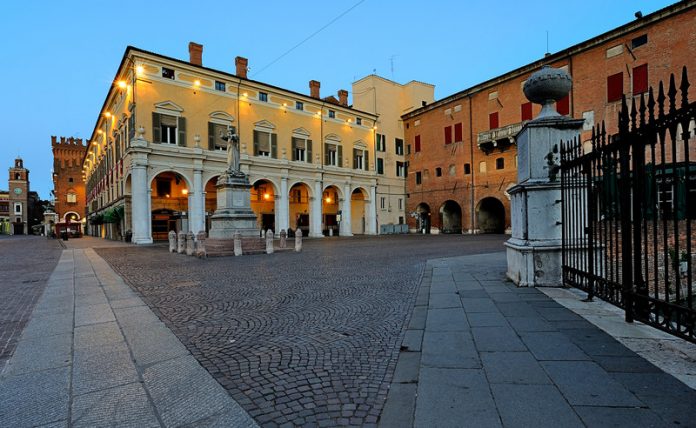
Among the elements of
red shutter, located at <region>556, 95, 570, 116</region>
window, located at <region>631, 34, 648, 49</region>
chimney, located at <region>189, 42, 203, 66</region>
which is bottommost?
red shutter, located at <region>556, 95, 570, 116</region>

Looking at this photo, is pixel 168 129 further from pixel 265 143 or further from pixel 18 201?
pixel 18 201

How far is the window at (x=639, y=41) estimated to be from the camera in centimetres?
2202

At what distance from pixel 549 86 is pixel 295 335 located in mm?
5612

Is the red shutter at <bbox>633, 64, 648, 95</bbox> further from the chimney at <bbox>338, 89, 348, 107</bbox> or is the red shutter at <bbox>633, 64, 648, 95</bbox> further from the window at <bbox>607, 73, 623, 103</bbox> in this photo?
the chimney at <bbox>338, 89, 348, 107</bbox>

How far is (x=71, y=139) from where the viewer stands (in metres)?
67.1

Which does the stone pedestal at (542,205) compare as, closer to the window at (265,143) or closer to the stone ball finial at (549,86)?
the stone ball finial at (549,86)

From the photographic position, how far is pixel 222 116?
27609 mm

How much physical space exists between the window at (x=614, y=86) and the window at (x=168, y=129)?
29.4m

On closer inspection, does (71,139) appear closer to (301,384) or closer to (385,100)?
(385,100)

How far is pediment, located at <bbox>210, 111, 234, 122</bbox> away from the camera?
2717 cm

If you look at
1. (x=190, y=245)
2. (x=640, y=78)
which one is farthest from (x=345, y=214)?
(x=640, y=78)

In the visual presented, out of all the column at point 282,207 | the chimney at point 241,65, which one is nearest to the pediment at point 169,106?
the chimney at point 241,65

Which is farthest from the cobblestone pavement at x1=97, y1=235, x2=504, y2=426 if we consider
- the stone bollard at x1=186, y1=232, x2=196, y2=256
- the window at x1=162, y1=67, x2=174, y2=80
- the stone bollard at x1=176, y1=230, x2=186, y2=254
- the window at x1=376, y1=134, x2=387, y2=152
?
the window at x1=376, y1=134, x2=387, y2=152

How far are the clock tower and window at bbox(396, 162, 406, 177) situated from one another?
3080 inches
